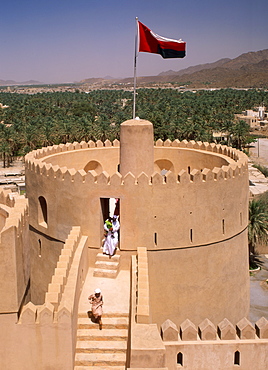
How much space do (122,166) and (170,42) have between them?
14.7 feet

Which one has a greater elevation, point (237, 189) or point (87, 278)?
point (237, 189)

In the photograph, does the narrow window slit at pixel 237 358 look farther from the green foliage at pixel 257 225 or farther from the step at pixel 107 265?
the green foliage at pixel 257 225

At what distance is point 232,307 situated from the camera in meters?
13.4

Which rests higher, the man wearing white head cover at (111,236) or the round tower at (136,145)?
the round tower at (136,145)

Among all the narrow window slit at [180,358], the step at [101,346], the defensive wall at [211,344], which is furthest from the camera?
the step at [101,346]

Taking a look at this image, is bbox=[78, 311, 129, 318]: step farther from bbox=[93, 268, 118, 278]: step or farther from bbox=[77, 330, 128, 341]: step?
bbox=[93, 268, 118, 278]: step

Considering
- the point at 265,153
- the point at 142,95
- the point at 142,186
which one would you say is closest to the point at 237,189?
the point at 142,186

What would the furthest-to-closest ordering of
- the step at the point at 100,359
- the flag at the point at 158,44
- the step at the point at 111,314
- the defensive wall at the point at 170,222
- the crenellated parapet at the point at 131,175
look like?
the flag at the point at 158,44 → the defensive wall at the point at 170,222 → the crenellated parapet at the point at 131,175 → the step at the point at 111,314 → the step at the point at 100,359

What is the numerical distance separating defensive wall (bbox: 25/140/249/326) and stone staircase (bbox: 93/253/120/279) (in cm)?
29

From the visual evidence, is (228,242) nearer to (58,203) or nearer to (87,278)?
(87,278)

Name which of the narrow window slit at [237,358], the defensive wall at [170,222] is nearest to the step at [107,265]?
the defensive wall at [170,222]

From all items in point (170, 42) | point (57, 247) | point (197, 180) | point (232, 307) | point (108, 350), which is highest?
point (170, 42)

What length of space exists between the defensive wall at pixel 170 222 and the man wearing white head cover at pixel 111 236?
0.23 m

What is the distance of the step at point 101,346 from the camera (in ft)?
28.9
